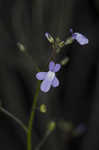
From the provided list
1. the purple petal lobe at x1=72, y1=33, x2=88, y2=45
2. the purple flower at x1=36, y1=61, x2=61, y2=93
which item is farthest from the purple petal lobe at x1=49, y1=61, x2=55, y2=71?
the purple petal lobe at x1=72, y1=33, x2=88, y2=45

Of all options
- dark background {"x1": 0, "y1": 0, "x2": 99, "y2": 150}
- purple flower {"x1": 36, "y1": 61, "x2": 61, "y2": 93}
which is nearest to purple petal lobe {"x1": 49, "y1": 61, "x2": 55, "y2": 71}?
purple flower {"x1": 36, "y1": 61, "x2": 61, "y2": 93}

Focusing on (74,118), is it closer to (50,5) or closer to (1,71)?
(1,71)

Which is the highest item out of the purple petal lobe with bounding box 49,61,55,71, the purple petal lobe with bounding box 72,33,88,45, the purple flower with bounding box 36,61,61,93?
the purple petal lobe with bounding box 72,33,88,45

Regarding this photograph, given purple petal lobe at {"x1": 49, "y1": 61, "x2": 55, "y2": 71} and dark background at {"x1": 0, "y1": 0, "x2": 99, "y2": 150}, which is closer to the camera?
purple petal lobe at {"x1": 49, "y1": 61, "x2": 55, "y2": 71}

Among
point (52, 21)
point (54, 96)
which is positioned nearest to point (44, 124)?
point (54, 96)

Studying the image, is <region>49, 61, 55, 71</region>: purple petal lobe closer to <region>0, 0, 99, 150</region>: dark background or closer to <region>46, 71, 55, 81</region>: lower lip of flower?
<region>46, 71, 55, 81</region>: lower lip of flower

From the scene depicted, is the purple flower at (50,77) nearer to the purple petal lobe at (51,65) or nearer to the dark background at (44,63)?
the purple petal lobe at (51,65)

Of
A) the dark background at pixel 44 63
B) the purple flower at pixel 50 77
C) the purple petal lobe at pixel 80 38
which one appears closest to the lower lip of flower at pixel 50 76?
the purple flower at pixel 50 77

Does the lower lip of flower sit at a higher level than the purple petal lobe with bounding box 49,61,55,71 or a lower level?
lower
